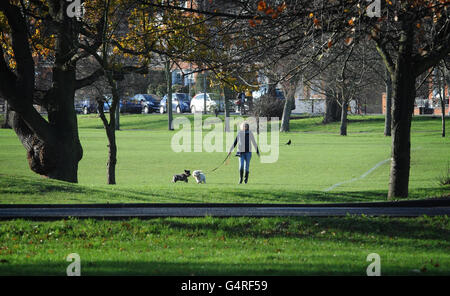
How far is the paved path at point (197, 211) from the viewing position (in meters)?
10.8

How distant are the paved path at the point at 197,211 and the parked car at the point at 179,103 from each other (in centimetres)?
5814

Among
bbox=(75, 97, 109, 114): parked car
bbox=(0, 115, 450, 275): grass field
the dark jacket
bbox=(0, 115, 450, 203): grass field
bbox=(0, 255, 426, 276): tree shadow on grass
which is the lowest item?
bbox=(0, 115, 450, 203): grass field

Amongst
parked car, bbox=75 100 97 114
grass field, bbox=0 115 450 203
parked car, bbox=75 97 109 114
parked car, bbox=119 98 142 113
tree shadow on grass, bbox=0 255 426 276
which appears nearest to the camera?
tree shadow on grass, bbox=0 255 426 276

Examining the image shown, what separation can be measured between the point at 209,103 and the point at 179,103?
545cm

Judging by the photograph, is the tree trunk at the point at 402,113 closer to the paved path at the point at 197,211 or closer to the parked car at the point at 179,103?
the paved path at the point at 197,211

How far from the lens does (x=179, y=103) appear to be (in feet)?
229

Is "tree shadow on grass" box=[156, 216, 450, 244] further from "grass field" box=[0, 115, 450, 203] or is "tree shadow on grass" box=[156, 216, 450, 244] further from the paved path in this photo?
"grass field" box=[0, 115, 450, 203]

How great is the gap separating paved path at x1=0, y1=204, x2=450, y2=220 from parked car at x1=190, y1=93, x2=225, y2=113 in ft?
174

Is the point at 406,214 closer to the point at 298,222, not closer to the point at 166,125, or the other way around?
the point at 298,222

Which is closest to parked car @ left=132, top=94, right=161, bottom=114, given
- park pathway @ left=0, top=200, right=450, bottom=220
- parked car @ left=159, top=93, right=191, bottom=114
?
parked car @ left=159, top=93, right=191, bottom=114

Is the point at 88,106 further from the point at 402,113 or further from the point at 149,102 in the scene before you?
the point at 402,113

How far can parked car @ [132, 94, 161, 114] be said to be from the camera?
235 ft

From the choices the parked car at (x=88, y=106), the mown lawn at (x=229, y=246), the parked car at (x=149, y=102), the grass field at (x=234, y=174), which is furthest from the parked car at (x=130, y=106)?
the mown lawn at (x=229, y=246)

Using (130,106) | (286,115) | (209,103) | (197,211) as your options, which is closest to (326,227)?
(197,211)
